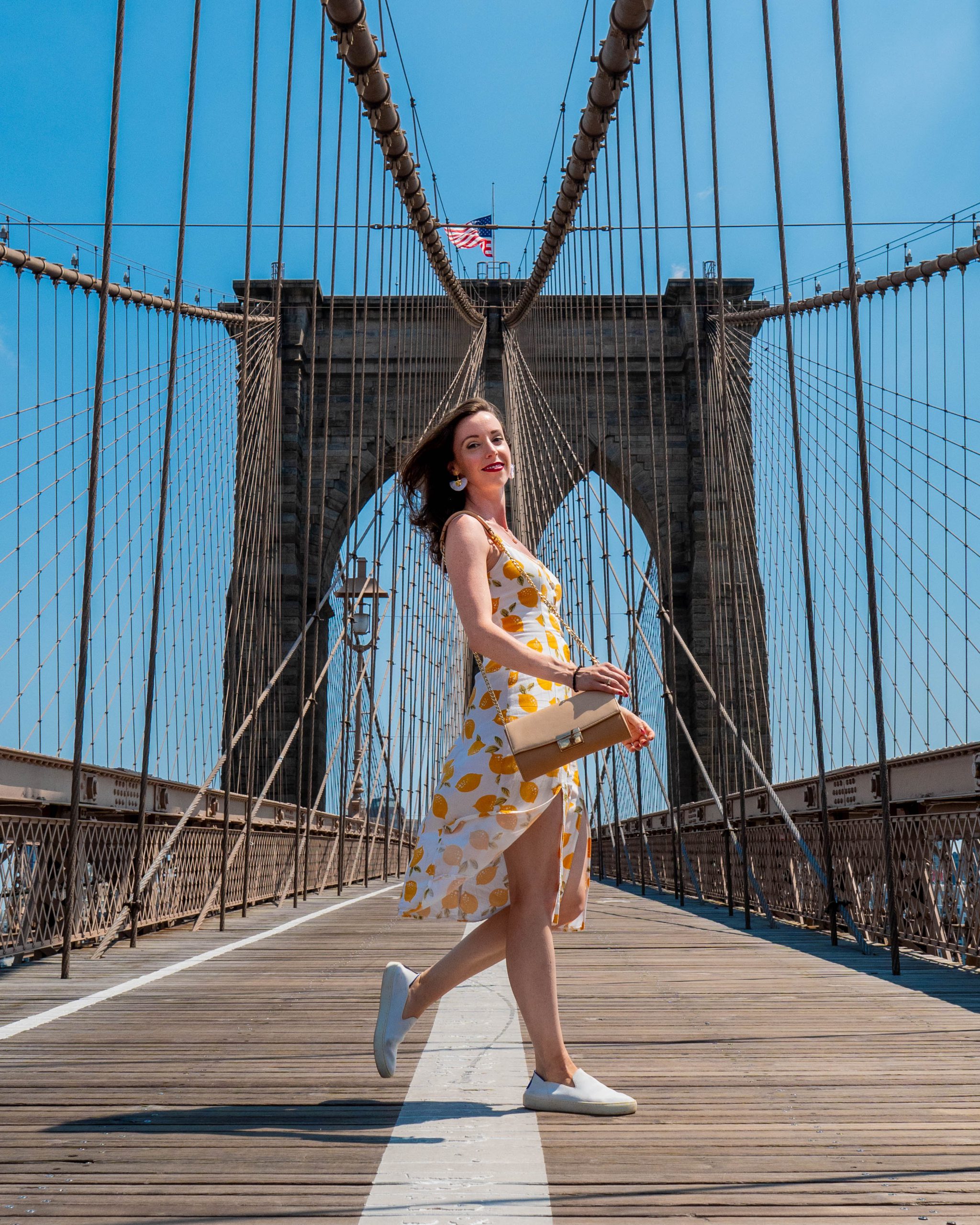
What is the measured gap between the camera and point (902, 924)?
152 inches

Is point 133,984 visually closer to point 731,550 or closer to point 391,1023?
point 391,1023

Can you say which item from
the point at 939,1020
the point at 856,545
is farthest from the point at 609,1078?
the point at 856,545

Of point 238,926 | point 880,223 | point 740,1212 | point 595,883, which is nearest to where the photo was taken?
point 740,1212

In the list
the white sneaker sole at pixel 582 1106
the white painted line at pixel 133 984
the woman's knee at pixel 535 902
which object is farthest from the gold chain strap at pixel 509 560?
the white painted line at pixel 133 984

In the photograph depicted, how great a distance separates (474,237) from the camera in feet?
64.1

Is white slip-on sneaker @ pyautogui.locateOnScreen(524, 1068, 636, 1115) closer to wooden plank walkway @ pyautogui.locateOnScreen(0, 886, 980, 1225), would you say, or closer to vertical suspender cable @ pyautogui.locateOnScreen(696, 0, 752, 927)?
wooden plank walkway @ pyautogui.locateOnScreen(0, 886, 980, 1225)

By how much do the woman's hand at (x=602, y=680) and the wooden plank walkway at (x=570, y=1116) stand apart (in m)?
0.52

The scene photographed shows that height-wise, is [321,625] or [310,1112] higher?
[321,625]

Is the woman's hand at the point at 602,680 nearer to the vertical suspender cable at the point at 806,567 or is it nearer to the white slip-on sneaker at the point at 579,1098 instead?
the white slip-on sneaker at the point at 579,1098

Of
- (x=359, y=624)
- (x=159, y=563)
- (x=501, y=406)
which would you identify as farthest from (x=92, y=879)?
(x=501, y=406)

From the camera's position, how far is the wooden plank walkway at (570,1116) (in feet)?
4.01

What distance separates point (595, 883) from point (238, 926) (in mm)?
5925

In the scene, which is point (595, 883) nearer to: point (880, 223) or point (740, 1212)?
point (740, 1212)

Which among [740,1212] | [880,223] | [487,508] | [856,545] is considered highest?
[880,223]
